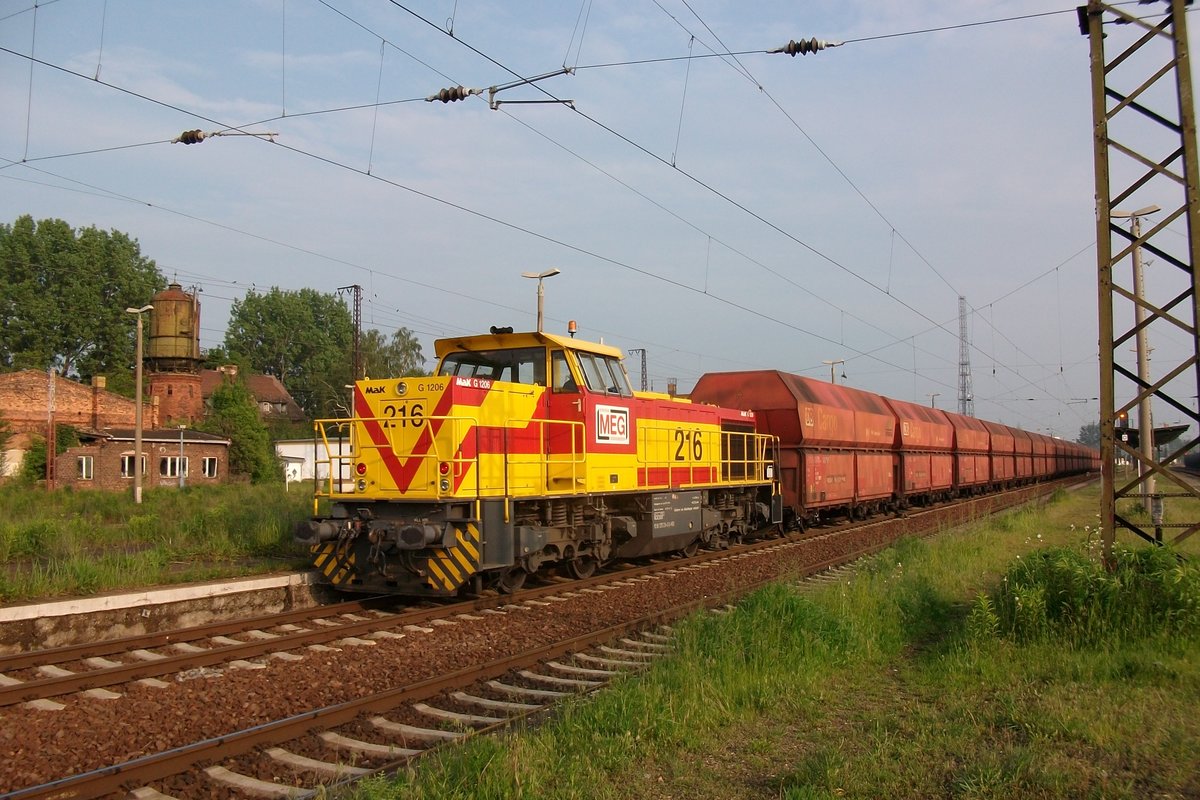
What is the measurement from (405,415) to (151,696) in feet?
15.9

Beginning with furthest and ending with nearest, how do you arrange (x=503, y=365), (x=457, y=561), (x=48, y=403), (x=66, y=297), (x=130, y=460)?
(x=66, y=297)
(x=48, y=403)
(x=130, y=460)
(x=503, y=365)
(x=457, y=561)

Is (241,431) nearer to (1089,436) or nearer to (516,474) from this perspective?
(516,474)

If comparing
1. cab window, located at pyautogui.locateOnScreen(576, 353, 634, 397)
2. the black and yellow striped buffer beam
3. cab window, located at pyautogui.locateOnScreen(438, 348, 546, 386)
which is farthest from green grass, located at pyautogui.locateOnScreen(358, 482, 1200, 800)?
cab window, located at pyautogui.locateOnScreen(438, 348, 546, 386)

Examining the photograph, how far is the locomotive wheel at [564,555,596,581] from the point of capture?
42.2 feet

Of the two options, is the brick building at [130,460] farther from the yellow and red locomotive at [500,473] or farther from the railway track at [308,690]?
the railway track at [308,690]

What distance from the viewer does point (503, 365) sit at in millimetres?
12445

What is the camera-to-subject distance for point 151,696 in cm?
678

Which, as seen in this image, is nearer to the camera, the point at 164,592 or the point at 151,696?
the point at 151,696

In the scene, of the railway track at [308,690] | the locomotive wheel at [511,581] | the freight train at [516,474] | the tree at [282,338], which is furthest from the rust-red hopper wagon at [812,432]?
the tree at [282,338]

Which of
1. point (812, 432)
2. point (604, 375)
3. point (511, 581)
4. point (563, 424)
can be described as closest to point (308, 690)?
point (511, 581)

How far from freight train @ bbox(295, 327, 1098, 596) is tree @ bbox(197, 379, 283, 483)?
145 feet

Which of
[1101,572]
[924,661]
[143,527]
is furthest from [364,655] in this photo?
[143,527]

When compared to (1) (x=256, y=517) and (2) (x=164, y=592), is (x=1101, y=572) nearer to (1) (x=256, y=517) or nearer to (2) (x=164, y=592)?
(2) (x=164, y=592)

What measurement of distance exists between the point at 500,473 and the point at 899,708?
6099mm
